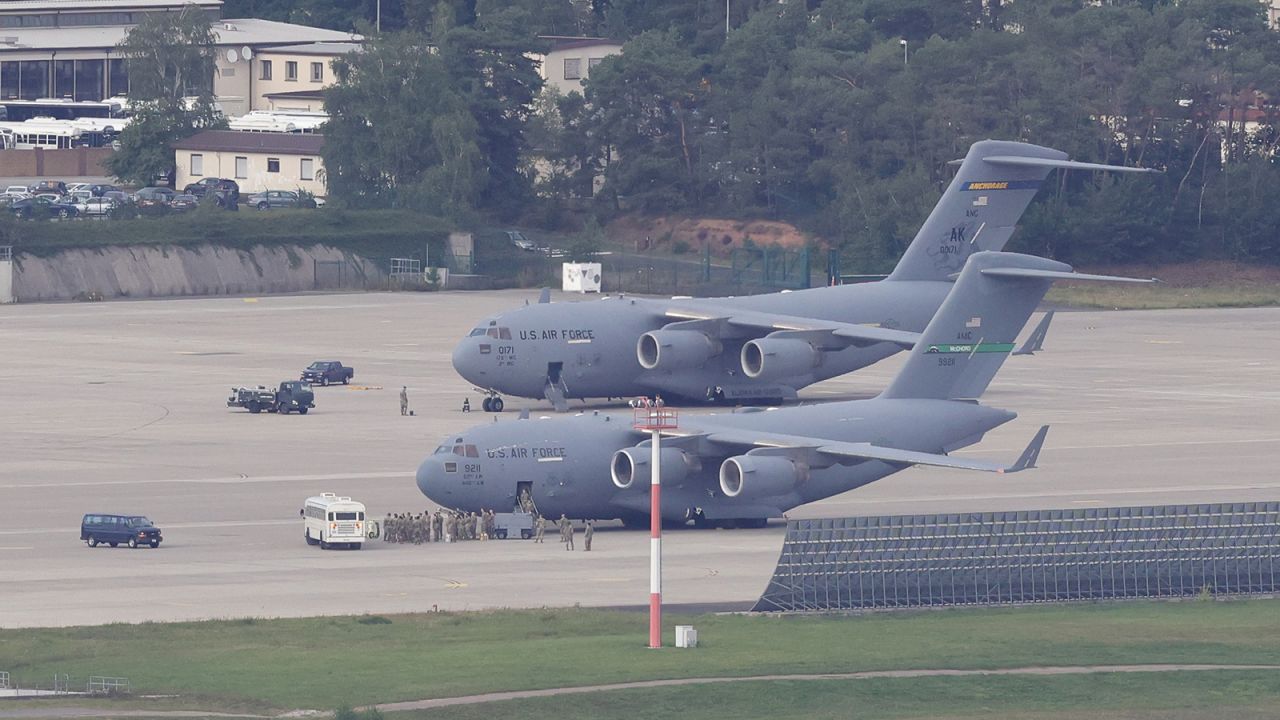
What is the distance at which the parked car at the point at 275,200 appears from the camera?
145000 millimetres

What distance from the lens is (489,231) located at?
141 metres

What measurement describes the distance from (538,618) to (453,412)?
33827mm

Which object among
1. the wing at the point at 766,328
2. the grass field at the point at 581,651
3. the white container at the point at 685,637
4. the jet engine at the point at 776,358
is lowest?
the grass field at the point at 581,651

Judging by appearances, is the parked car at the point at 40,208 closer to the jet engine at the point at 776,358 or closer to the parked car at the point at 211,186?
the parked car at the point at 211,186

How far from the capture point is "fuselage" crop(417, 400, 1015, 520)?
51.3m

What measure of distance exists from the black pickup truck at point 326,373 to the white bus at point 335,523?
106ft

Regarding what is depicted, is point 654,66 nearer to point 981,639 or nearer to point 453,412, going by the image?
point 453,412

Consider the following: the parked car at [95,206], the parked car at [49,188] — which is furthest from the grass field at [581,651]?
the parked car at [49,188]

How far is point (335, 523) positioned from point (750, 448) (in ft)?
32.3

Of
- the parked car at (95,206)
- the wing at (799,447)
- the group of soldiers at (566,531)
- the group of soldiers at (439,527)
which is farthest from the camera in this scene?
the parked car at (95,206)

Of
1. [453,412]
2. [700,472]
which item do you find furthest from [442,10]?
[700,472]

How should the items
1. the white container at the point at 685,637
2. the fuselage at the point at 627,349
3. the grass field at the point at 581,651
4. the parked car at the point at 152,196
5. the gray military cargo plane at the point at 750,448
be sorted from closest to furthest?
the grass field at the point at 581,651 → the white container at the point at 685,637 → the gray military cargo plane at the point at 750,448 → the fuselage at the point at 627,349 → the parked car at the point at 152,196

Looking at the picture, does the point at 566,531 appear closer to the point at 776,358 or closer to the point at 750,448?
the point at 750,448

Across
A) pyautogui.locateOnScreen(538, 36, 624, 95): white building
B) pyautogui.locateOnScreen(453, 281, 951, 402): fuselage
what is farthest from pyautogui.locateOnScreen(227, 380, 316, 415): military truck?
pyautogui.locateOnScreen(538, 36, 624, 95): white building
